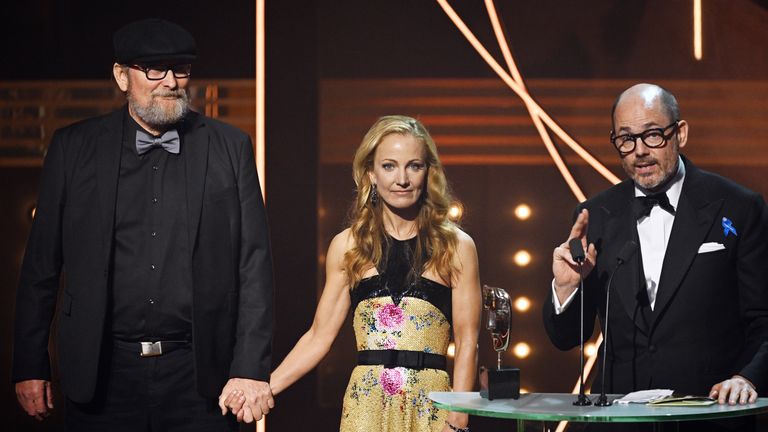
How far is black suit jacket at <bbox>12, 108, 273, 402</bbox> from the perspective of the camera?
140 inches

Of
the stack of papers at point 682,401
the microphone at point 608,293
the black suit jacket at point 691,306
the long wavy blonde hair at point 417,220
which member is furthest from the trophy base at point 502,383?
the long wavy blonde hair at point 417,220

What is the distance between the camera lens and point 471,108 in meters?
5.34

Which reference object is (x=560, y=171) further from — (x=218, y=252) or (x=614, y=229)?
(x=218, y=252)

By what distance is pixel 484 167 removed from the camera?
5.34 m

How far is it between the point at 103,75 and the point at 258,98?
2.64ft

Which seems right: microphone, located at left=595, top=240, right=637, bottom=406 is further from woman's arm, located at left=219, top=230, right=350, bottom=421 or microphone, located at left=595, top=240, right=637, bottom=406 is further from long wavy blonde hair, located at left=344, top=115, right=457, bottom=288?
woman's arm, located at left=219, top=230, right=350, bottom=421

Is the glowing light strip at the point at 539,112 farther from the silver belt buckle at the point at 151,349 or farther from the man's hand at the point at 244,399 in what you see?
the silver belt buckle at the point at 151,349

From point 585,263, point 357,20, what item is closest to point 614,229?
point 585,263

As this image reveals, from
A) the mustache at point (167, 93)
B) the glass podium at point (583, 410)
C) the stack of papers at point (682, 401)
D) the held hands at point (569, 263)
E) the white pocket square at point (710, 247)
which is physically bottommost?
the glass podium at point (583, 410)

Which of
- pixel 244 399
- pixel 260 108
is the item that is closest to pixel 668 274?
pixel 244 399

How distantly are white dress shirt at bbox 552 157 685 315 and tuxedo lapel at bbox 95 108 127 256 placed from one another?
174 cm

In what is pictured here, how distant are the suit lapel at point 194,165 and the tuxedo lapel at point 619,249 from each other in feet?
4.42

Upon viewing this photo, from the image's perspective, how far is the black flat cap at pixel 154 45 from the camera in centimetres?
372

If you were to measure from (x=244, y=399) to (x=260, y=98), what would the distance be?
2.13 meters
